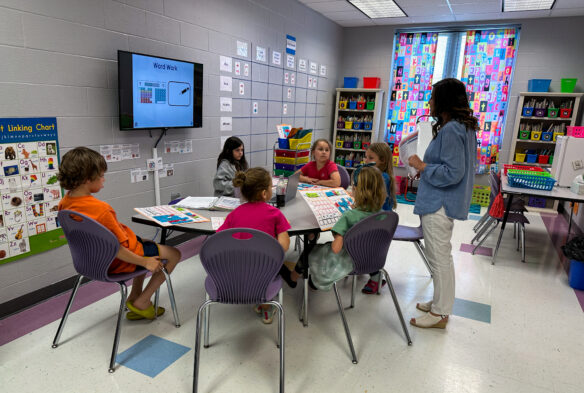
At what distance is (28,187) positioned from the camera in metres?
2.41

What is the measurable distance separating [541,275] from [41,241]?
3.89 metres

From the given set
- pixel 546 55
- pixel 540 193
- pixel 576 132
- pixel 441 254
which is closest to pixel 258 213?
pixel 441 254

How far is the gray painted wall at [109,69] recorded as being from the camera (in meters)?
2.32

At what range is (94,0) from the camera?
104 inches

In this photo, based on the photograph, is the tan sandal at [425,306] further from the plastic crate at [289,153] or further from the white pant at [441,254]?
the plastic crate at [289,153]

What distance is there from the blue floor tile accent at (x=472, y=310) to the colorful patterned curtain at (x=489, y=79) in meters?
3.95

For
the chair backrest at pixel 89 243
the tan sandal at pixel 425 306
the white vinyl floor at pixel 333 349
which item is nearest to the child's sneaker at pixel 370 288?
the white vinyl floor at pixel 333 349

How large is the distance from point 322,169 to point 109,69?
1.86m

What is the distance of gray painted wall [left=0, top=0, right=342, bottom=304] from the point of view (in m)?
2.32

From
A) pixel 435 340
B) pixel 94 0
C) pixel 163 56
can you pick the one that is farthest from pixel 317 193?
pixel 94 0

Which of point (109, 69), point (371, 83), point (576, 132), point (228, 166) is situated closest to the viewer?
point (109, 69)

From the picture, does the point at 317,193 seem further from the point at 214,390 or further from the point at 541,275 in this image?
the point at 541,275

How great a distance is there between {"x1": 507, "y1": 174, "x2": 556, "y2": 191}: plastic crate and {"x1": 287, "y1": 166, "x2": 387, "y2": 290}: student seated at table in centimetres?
218

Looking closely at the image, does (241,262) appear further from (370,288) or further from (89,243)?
(370,288)
